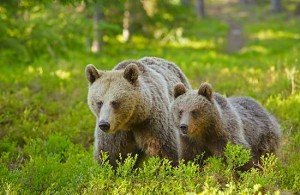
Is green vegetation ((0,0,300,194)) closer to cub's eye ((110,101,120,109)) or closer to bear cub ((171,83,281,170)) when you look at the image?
bear cub ((171,83,281,170))

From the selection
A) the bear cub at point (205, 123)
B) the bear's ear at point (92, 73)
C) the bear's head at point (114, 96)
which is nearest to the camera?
the bear's head at point (114, 96)

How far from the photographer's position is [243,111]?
23.6ft

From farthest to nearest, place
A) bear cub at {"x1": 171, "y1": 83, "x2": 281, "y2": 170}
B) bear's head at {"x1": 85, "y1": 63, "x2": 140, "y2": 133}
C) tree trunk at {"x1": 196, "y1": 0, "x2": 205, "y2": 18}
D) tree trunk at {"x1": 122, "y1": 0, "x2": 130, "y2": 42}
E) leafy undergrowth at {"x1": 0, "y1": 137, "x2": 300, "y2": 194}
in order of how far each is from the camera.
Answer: tree trunk at {"x1": 196, "y1": 0, "x2": 205, "y2": 18}
tree trunk at {"x1": 122, "y1": 0, "x2": 130, "y2": 42}
bear cub at {"x1": 171, "y1": 83, "x2": 281, "y2": 170}
bear's head at {"x1": 85, "y1": 63, "x2": 140, "y2": 133}
leafy undergrowth at {"x1": 0, "y1": 137, "x2": 300, "y2": 194}

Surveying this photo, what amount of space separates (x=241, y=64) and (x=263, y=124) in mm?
9785

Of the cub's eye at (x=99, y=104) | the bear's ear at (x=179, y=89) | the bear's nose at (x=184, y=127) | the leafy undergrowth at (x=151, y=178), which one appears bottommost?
the leafy undergrowth at (x=151, y=178)

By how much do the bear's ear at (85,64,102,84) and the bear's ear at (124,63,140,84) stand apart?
1.19 ft

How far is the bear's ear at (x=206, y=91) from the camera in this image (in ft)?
20.2

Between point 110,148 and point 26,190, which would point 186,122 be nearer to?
point 110,148

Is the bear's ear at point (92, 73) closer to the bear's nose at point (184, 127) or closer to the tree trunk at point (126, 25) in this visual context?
the bear's nose at point (184, 127)

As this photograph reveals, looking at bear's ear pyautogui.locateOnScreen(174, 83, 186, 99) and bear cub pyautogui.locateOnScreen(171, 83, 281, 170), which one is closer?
bear cub pyautogui.locateOnScreen(171, 83, 281, 170)

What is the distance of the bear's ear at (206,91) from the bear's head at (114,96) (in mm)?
767

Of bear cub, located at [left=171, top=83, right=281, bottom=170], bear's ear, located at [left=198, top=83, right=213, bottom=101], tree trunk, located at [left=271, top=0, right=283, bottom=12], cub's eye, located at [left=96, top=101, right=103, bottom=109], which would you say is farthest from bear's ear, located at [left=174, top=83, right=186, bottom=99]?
tree trunk, located at [left=271, top=0, right=283, bottom=12]

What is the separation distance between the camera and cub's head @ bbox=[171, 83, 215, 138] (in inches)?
236

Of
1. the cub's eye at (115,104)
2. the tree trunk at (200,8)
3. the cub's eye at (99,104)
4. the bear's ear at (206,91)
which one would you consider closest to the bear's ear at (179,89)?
the bear's ear at (206,91)
